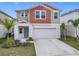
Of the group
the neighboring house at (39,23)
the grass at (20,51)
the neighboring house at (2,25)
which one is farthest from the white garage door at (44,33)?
the neighboring house at (2,25)

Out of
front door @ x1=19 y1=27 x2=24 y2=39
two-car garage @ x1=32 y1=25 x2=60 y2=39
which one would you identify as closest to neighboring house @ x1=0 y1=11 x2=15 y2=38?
front door @ x1=19 y1=27 x2=24 y2=39

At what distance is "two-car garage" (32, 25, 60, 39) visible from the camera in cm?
1577

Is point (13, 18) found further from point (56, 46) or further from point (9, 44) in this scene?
point (56, 46)

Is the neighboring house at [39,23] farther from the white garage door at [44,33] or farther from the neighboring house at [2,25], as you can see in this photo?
the neighboring house at [2,25]

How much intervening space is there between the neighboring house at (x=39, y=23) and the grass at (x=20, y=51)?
1.25 m

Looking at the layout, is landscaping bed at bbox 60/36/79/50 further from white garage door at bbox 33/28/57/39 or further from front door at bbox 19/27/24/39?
front door at bbox 19/27/24/39

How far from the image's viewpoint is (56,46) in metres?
14.8

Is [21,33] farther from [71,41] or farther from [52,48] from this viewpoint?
[71,41]

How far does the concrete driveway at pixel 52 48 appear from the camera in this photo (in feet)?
43.4

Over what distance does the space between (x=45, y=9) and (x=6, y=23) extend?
3.73 metres

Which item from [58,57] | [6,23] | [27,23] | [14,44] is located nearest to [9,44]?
[14,44]

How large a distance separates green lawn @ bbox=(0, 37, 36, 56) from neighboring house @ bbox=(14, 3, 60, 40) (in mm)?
1253

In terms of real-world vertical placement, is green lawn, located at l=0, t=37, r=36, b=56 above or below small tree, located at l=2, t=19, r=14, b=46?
below

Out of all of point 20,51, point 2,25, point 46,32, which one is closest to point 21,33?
point 46,32
